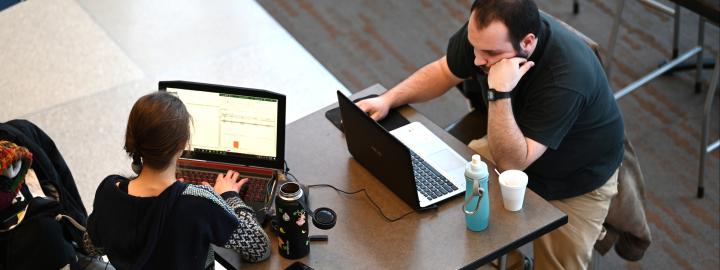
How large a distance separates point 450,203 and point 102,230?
941 mm

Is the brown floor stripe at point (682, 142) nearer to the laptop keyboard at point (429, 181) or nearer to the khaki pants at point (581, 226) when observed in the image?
the khaki pants at point (581, 226)

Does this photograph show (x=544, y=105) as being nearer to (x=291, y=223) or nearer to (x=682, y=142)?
(x=291, y=223)

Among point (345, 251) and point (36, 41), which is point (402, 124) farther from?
point (36, 41)

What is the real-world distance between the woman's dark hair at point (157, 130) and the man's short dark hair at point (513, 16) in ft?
2.97

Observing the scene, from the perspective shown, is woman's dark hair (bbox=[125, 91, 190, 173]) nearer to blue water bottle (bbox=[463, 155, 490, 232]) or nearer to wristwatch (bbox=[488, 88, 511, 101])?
blue water bottle (bbox=[463, 155, 490, 232])

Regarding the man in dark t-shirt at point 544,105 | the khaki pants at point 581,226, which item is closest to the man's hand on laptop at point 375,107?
the man in dark t-shirt at point 544,105

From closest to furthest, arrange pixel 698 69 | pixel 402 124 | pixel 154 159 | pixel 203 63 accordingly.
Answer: pixel 154 159 → pixel 402 124 → pixel 698 69 → pixel 203 63

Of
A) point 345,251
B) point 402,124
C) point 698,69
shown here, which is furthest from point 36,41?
point 698,69

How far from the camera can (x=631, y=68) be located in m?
4.48

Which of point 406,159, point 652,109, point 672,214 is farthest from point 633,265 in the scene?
point 406,159

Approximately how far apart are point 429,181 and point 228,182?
1.86 ft

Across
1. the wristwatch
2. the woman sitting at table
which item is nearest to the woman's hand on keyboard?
the woman sitting at table

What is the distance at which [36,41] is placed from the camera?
474cm

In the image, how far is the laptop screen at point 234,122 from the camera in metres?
2.73
